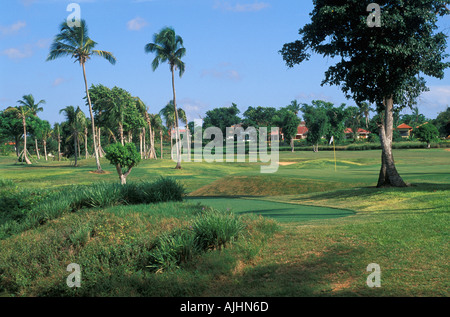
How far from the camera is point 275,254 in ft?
30.5

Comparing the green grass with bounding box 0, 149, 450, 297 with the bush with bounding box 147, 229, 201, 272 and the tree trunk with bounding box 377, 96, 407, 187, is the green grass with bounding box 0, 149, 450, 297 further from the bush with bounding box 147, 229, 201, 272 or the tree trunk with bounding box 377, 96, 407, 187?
the tree trunk with bounding box 377, 96, 407, 187

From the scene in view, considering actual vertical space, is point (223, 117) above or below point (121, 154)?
above

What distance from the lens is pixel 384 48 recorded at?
19578mm

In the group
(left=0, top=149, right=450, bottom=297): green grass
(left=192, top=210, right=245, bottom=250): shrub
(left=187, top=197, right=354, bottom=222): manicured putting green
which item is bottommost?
(left=187, top=197, right=354, bottom=222): manicured putting green

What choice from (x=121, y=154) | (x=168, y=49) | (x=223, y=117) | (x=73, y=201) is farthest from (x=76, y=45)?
(x=223, y=117)

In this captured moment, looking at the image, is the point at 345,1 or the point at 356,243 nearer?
the point at 356,243

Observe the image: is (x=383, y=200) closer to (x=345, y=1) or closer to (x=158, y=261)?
(x=345, y=1)

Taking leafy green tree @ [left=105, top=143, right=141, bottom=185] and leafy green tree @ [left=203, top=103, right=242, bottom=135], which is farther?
leafy green tree @ [left=203, top=103, right=242, bottom=135]

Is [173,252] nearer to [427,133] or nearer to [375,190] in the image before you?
[375,190]

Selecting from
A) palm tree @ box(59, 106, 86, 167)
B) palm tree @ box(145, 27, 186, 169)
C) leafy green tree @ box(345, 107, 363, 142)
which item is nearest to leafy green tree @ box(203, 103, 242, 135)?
leafy green tree @ box(345, 107, 363, 142)

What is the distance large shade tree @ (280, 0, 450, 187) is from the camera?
20.1 m

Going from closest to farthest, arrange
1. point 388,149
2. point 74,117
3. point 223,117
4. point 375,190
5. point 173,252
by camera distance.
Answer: point 173,252 → point 375,190 → point 388,149 → point 74,117 → point 223,117

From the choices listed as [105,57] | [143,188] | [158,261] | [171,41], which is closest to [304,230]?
[158,261]
